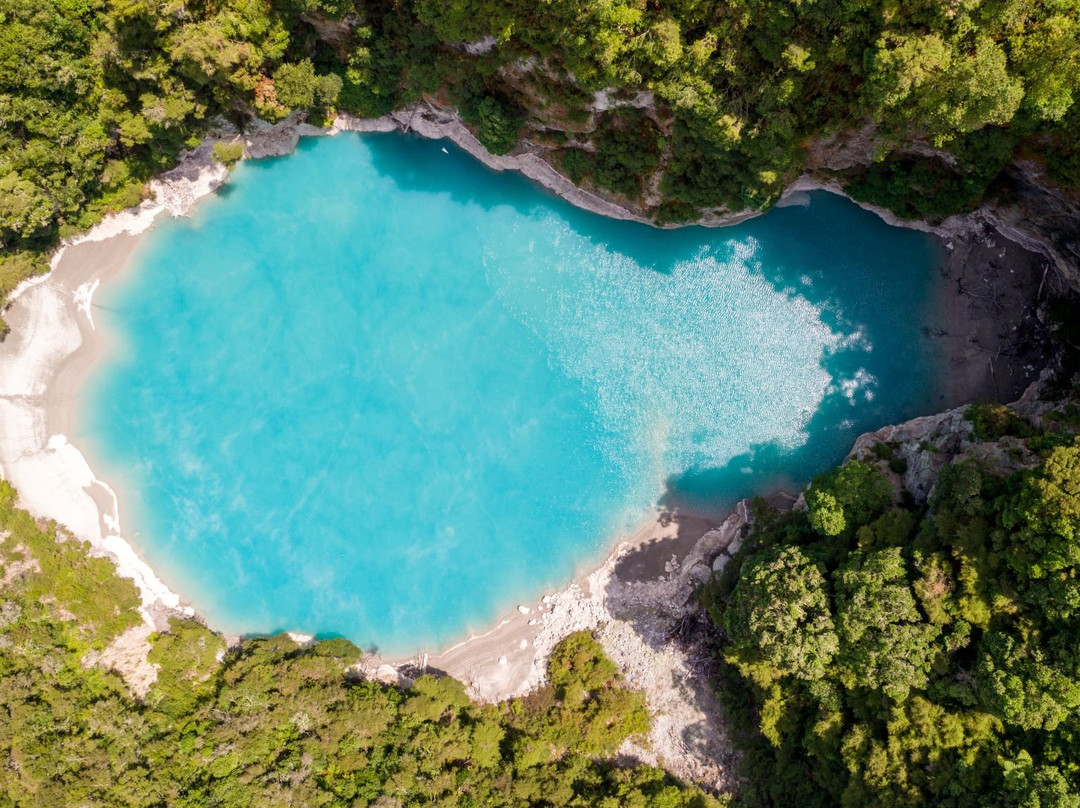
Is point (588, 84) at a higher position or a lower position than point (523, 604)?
higher

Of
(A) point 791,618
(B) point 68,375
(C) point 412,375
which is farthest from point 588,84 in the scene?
(B) point 68,375

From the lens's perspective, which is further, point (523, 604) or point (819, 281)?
point (523, 604)

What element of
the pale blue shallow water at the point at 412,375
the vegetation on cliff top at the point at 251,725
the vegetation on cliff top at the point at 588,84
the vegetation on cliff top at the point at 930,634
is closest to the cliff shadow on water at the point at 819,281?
the pale blue shallow water at the point at 412,375

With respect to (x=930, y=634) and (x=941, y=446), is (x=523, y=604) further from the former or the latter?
(x=941, y=446)

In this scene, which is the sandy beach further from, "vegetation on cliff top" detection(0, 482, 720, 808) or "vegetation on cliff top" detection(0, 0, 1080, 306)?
"vegetation on cliff top" detection(0, 0, 1080, 306)

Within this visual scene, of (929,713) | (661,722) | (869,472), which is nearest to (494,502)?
(661,722)

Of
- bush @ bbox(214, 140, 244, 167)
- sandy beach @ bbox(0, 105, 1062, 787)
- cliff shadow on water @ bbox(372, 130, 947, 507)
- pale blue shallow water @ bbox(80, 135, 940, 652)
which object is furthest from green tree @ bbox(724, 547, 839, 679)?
bush @ bbox(214, 140, 244, 167)

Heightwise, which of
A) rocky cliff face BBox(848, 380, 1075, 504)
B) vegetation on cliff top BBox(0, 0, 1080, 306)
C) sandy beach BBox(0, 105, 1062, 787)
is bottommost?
sandy beach BBox(0, 105, 1062, 787)
